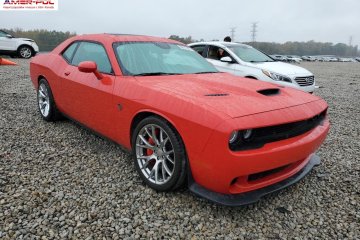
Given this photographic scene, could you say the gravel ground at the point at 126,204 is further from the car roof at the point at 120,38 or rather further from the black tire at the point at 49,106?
the car roof at the point at 120,38

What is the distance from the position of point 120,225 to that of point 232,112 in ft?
3.82

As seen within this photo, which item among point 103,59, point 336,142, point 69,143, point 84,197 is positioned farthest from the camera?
point 336,142

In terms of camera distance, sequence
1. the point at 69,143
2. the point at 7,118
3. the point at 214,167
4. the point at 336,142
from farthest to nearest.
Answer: the point at 7,118
the point at 336,142
the point at 69,143
the point at 214,167

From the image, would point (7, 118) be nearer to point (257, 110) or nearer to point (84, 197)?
point (84, 197)

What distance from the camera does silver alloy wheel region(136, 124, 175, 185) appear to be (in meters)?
2.47

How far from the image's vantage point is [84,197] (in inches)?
97.3

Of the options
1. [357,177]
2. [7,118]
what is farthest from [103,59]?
[357,177]

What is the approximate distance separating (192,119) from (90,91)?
1.52 meters

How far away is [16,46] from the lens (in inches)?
587

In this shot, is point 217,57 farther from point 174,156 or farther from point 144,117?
point 174,156

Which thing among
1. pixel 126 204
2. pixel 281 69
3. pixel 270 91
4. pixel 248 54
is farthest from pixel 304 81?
pixel 126 204

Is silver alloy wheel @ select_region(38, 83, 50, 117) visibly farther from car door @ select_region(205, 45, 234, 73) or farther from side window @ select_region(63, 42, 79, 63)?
car door @ select_region(205, 45, 234, 73)

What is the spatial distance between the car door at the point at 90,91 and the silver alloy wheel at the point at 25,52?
44.4 ft

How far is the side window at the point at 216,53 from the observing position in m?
7.19
